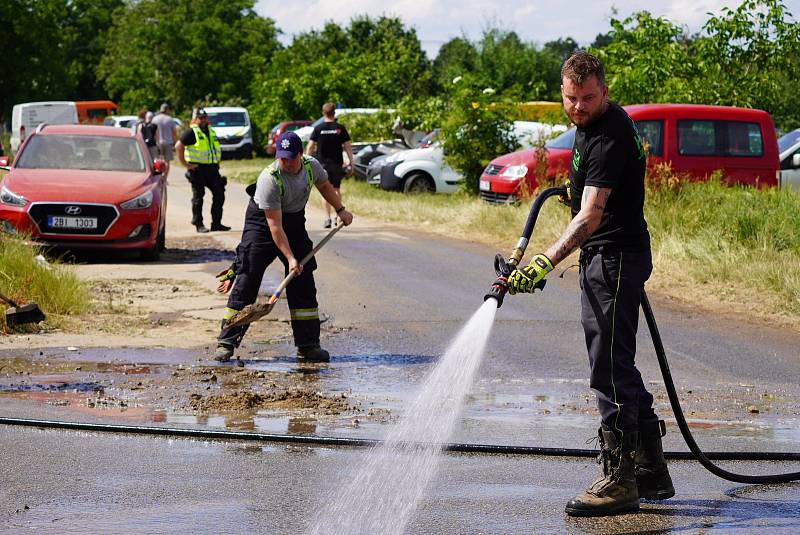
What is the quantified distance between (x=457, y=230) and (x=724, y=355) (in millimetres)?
9852

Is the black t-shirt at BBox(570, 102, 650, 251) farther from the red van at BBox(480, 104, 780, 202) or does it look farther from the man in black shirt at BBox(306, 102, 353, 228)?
the man in black shirt at BBox(306, 102, 353, 228)

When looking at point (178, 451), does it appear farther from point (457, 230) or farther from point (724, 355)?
point (457, 230)

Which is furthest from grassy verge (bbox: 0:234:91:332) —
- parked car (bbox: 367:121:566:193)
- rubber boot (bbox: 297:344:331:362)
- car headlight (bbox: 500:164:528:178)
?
parked car (bbox: 367:121:566:193)

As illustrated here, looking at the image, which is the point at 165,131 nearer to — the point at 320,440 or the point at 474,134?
the point at 474,134

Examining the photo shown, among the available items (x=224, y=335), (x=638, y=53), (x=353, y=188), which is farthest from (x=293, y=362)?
(x=353, y=188)

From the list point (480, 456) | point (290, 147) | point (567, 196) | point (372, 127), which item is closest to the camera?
point (567, 196)

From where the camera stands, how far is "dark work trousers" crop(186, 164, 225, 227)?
18.5 metres

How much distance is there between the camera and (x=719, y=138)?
18.5m

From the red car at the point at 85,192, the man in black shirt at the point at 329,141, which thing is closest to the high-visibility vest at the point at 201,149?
the man in black shirt at the point at 329,141

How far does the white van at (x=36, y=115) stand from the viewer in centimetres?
4353

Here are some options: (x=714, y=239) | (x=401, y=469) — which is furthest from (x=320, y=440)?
(x=714, y=239)

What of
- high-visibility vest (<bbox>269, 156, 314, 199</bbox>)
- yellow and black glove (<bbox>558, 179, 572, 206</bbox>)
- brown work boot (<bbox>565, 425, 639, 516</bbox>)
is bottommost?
brown work boot (<bbox>565, 425, 639, 516</bbox>)

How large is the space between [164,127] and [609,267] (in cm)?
2375

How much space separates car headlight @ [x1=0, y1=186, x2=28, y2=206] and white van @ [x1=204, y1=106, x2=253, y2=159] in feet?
96.4
